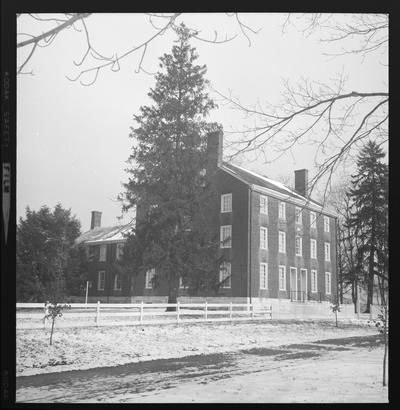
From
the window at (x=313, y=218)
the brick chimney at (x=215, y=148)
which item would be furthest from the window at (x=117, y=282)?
the window at (x=313, y=218)

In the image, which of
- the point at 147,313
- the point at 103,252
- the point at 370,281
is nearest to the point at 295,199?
the point at 370,281

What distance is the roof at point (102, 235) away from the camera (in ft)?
15.6

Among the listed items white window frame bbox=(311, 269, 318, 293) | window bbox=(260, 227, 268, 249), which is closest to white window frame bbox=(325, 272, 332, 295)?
white window frame bbox=(311, 269, 318, 293)

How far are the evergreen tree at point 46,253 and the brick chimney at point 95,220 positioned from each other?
0.15 m

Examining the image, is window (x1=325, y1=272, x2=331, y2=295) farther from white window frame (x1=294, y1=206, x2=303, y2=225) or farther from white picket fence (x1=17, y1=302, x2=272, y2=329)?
white window frame (x1=294, y1=206, x2=303, y2=225)

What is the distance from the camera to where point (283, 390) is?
370 centimetres

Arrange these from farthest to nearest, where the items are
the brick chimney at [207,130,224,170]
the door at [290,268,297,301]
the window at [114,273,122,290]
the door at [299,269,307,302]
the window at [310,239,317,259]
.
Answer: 1. the window at [114,273,122,290]
2. the door at [290,268,297,301]
3. the door at [299,269,307,302]
4. the window at [310,239,317,259]
5. the brick chimney at [207,130,224,170]

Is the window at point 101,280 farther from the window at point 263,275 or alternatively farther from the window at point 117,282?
the window at point 263,275

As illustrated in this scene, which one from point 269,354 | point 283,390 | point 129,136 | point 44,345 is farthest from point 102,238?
point 269,354

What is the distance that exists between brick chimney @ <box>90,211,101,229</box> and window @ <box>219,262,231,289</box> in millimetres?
1761

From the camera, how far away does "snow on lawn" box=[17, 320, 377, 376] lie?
16.4 ft
